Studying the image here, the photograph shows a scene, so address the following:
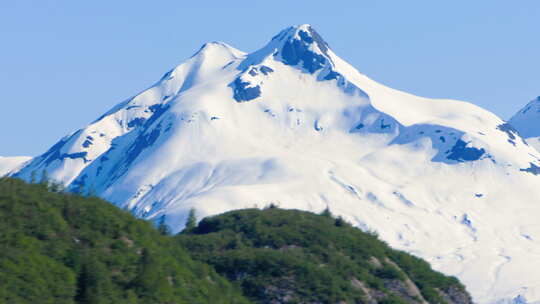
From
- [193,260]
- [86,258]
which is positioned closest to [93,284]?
[86,258]

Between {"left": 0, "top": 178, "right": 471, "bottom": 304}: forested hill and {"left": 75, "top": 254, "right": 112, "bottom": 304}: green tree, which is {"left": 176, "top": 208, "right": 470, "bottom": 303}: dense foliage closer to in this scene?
{"left": 0, "top": 178, "right": 471, "bottom": 304}: forested hill

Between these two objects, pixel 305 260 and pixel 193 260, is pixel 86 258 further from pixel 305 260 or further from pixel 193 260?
pixel 305 260

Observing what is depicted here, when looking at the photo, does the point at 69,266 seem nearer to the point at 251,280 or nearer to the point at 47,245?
the point at 47,245

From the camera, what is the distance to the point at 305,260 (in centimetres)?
17488

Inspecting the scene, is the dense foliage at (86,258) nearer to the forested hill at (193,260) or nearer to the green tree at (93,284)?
the green tree at (93,284)

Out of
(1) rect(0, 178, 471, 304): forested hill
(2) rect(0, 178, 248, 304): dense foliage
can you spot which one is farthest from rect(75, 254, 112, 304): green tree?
(1) rect(0, 178, 471, 304): forested hill

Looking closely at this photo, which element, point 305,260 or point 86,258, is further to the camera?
point 305,260

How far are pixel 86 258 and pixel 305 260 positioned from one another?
42.5m

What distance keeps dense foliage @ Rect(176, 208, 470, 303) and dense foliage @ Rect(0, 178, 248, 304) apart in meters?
6.35

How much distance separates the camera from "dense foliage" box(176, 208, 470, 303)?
547ft

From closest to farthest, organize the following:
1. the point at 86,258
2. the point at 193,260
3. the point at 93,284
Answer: the point at 93,284 → the point at 86,258 → the point at 193,260

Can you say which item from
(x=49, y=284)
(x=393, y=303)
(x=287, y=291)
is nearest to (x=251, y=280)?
(x=287, y=291)

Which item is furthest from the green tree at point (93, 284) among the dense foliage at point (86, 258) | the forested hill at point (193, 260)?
the forested hill at point (193, 260)

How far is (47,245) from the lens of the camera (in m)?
141
